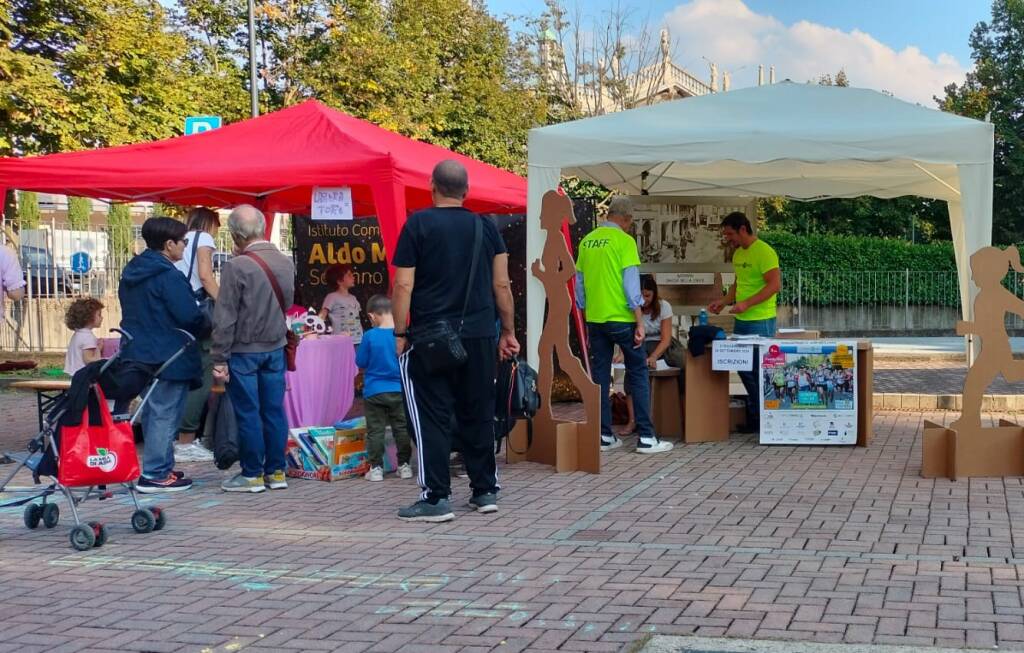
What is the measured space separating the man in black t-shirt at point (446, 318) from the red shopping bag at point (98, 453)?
152cm

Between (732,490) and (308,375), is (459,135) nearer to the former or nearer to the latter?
(308,375)

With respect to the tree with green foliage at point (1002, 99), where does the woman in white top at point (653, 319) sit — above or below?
below

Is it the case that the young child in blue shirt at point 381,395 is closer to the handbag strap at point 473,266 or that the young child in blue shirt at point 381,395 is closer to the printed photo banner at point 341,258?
the handbag strap at point 473,266

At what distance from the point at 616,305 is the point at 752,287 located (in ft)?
6.28

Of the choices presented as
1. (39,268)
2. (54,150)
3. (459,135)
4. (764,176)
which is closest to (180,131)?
(54,150)

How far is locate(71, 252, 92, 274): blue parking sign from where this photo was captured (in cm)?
1766

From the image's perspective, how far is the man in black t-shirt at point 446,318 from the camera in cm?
621

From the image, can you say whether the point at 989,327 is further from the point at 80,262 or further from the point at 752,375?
the point at 80,262

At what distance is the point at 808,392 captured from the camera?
9031mm

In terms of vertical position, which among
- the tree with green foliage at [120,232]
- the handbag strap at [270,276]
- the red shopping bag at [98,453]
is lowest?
the red shopping bag at [98,453]

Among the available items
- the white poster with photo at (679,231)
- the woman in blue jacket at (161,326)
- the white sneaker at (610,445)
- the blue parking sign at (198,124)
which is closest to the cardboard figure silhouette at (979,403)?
the white sneaker at (610,445)

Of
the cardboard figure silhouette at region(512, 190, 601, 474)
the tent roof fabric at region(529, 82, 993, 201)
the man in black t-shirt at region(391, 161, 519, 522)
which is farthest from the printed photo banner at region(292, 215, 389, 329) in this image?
the man in black t-shirt at region(391, 161, 519, 522)

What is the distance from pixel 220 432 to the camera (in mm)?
8008

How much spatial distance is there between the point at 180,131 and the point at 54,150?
2.65m
